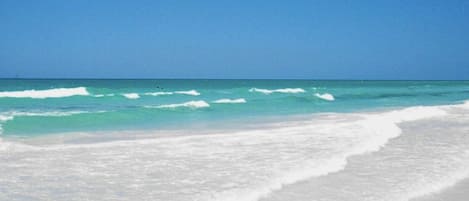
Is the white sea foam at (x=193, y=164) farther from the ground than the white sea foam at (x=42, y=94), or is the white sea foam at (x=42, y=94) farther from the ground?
the white sea foam at (x=42, y=94)

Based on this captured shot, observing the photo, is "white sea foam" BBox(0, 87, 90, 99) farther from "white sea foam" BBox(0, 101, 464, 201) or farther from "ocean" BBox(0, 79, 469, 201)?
"white sea foam" BBox(0, 101, 464, 201)

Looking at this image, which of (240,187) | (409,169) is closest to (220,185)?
(240,187)

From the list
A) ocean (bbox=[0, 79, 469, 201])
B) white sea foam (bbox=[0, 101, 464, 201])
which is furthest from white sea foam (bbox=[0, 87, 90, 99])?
white sea foam (bbox=[0, 101, 464, 201])

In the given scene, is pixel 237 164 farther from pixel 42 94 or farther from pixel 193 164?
pixel 42 94

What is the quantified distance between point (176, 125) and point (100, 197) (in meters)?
8.64

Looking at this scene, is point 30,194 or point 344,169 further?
point 344,169

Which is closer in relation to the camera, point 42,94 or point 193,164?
point 193,164

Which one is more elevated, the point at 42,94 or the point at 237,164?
the point at 42,94

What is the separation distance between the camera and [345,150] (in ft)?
26.7

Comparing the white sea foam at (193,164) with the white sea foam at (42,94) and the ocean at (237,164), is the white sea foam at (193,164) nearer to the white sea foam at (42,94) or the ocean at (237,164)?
the ocean at (237,164)

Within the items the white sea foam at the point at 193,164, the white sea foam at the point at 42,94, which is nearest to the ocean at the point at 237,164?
the white sea foam at the point at 193,164

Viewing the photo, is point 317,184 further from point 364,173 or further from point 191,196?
point 191,196

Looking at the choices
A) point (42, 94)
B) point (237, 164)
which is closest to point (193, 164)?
point (237, 164)

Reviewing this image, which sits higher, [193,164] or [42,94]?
[42,94]
